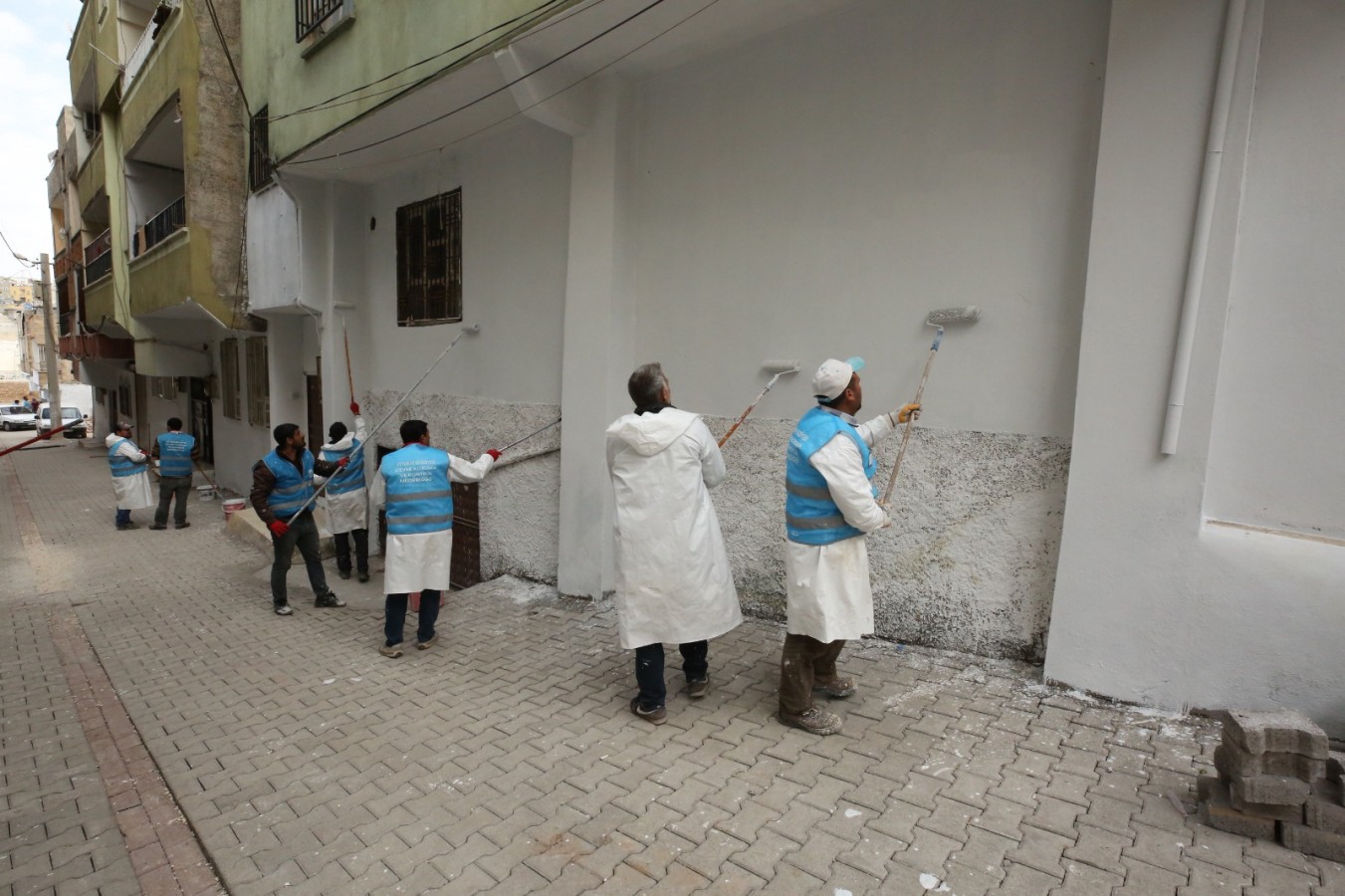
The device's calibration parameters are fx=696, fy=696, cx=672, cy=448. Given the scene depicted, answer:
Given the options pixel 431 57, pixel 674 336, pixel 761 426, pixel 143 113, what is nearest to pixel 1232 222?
pixel 761 426

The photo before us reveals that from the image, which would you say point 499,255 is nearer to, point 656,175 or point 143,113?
point 656,175

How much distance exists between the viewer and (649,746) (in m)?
3.33

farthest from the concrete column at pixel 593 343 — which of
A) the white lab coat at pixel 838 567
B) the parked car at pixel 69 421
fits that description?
the parked car at pixel 69 421

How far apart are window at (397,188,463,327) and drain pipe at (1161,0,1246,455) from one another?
6233mm

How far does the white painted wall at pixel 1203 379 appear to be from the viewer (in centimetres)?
296

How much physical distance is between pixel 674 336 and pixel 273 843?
3872 mm

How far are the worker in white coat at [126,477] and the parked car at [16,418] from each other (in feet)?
96.6

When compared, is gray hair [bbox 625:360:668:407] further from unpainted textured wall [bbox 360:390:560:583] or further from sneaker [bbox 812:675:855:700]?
unpainted textured wall [bbox 360:390:560:583]

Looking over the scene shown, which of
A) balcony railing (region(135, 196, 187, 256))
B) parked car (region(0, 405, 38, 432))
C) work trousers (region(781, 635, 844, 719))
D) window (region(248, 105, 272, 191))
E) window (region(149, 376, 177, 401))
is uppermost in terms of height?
window (region(248, 105, 272, 191))

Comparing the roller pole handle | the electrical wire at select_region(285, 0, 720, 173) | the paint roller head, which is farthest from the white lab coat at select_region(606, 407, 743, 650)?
the electrical wire at select_region(285, 0, 720, 173)

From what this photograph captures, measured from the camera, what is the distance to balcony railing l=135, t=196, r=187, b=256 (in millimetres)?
11172

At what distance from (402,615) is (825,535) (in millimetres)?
3193

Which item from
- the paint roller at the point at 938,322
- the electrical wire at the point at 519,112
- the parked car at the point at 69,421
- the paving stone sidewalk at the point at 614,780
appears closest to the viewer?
the paving stone sidewalk at the point at 614,780

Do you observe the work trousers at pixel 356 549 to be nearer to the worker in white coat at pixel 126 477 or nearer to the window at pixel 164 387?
the worker in white coat at pixel 126 477
